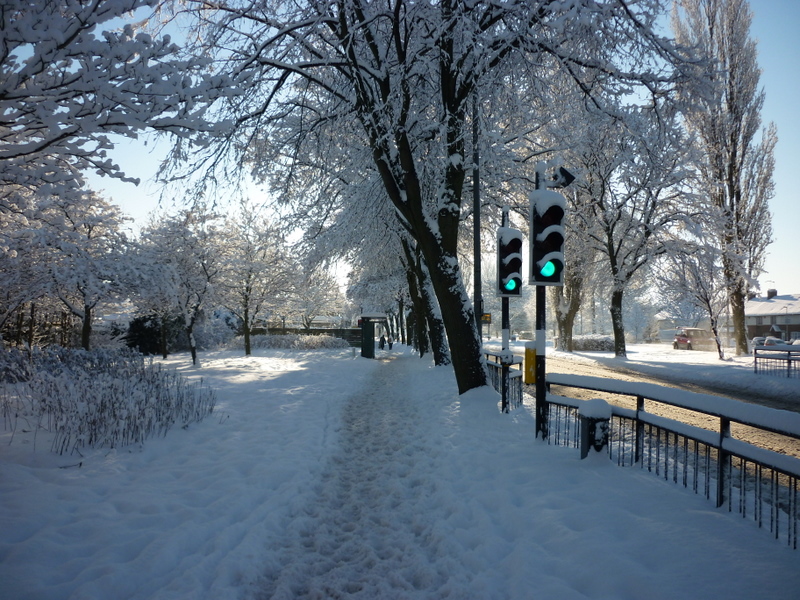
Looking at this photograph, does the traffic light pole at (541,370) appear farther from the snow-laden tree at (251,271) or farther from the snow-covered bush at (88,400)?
the snow-laden tree at (251,271)

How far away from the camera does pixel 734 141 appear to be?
899 inches

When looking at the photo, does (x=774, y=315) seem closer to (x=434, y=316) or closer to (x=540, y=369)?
(x=434, y=316)

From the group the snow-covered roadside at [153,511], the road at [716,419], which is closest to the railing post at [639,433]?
the road at [716,419]

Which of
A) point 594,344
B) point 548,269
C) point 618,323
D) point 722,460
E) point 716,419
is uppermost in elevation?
point 548,269

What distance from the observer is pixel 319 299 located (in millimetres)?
47062

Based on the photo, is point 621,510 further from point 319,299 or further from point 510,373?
point 319,299

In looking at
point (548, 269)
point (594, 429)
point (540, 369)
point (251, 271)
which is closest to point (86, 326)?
point (251, 271)

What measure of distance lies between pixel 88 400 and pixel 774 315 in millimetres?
57868

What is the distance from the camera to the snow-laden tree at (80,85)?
3.74m

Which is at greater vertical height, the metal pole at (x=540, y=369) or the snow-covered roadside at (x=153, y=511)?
the metal pole at (x=540, y=369)

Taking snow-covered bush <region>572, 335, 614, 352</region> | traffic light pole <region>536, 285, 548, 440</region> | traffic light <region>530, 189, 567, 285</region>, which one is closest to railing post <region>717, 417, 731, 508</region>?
traffic light pole <region>536, 285, 548, 440</region>

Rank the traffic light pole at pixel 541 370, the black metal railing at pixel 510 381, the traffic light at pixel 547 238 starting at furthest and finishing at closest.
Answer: the black metal railing at pixel 510 381
the traffic light pole at pixel 541 370
the traffic light at pixel 547 238

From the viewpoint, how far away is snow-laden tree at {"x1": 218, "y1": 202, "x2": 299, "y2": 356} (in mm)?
25016

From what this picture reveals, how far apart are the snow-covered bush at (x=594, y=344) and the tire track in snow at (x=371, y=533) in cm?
3464
